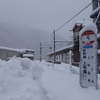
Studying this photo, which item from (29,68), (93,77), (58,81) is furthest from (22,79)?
(93,77)

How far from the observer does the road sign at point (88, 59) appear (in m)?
3.04

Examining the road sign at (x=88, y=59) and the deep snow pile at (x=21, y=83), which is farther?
the deep snow pile at (x=21, y=83)

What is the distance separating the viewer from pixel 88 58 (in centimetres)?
318

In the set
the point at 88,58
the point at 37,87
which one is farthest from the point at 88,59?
the point at 37,87

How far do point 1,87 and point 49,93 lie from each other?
1.75 meters

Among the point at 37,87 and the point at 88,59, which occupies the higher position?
the point at 88,59

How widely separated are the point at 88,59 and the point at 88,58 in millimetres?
26

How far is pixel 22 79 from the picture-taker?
14.3 feet

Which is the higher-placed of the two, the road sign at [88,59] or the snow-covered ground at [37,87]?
the road sign at [88,59]

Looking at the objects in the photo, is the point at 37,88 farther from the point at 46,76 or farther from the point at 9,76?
the point at 9,76

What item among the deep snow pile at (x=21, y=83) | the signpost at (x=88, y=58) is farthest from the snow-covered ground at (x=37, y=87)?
the signpost at (x=88, y=58)

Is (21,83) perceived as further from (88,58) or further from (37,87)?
(88,58)

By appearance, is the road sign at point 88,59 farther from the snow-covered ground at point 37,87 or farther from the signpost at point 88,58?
the snow-covered ground at point 37,87

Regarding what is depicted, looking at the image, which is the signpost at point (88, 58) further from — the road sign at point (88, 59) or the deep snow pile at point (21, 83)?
the deep snow pile at point (21, 83)
